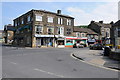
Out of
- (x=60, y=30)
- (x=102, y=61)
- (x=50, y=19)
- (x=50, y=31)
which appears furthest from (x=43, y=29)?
(x=102, y=61)

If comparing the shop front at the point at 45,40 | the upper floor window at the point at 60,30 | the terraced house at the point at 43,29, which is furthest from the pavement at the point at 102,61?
the upper floor window at the point at 60,30

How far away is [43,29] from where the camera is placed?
3456 cm

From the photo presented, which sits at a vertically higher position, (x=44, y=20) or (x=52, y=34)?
(x=44, y=20)

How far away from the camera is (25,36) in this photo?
36688mm

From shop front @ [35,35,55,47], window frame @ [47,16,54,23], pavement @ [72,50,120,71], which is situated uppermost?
window frame @ [47,16,54,23]

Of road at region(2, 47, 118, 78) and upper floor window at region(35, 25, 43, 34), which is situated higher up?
upper floor window at region(35, 25, 43, 34)

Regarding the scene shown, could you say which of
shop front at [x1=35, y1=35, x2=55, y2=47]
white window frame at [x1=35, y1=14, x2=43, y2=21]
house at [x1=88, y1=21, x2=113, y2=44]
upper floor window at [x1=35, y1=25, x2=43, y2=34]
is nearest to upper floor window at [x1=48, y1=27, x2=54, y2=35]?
shop front at [x1=35, y1=35, x2=55, y2=47]

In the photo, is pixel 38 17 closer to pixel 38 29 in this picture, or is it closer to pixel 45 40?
pixel 38 29

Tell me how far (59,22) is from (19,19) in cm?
1467

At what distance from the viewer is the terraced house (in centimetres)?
3328

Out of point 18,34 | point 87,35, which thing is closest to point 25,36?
point 18,34

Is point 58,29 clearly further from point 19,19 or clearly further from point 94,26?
point 94,26

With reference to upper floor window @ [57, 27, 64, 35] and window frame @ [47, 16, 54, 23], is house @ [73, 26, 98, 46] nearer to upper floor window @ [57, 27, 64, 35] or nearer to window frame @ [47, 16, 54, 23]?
upper floor window @ [57, 27, 64, 35]

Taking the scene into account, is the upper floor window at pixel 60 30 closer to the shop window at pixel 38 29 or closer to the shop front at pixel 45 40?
the shop front at pixel 45 40
